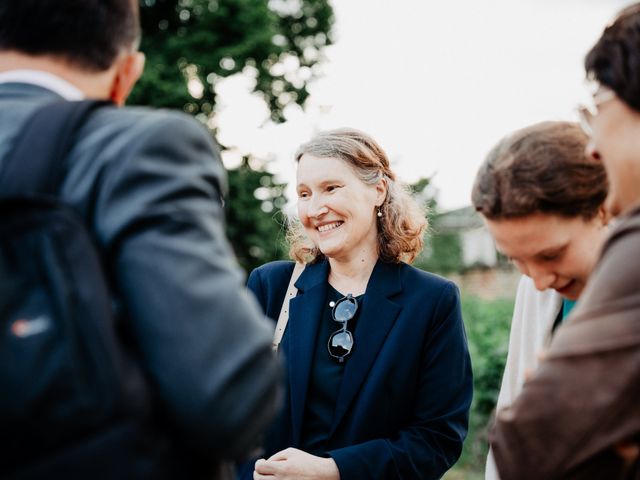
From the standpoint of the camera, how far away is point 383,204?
11.3 feet

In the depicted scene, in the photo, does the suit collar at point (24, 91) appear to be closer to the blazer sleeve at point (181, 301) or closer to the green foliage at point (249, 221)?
the blazer sleeve at point (181, 301)

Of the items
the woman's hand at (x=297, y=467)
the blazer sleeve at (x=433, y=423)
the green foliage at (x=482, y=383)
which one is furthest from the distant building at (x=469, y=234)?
the woman's hand at (x=297, y=467)

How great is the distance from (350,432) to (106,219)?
1739 millimetres

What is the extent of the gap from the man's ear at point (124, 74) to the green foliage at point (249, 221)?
57.0 ft

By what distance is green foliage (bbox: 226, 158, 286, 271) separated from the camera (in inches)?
763

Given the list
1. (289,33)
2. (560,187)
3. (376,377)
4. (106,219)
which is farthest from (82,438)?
(289,33)

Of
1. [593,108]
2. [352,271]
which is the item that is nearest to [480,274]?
[352,271]

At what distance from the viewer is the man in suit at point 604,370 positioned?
4.80 feet

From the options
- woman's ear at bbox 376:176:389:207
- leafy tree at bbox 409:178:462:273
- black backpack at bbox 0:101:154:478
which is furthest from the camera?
leafy tree at bbox 409:178:462:273

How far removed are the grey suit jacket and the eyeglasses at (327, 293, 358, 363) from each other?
1.50m

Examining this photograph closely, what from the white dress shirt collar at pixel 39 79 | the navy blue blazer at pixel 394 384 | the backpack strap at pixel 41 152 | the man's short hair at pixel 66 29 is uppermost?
the man's short hair at pixel 66 29

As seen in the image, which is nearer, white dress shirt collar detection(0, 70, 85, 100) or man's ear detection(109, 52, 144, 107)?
white dress shirt collar detection(0, 70, 85, 100)

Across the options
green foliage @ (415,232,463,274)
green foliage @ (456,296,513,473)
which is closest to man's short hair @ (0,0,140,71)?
green foliage @ (456,296,513,473)

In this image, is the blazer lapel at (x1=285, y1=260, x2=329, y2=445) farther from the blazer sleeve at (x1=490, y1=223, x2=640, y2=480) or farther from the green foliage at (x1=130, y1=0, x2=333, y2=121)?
the green foliage at (x1=130, y1=0, x2=333, y2=121)
